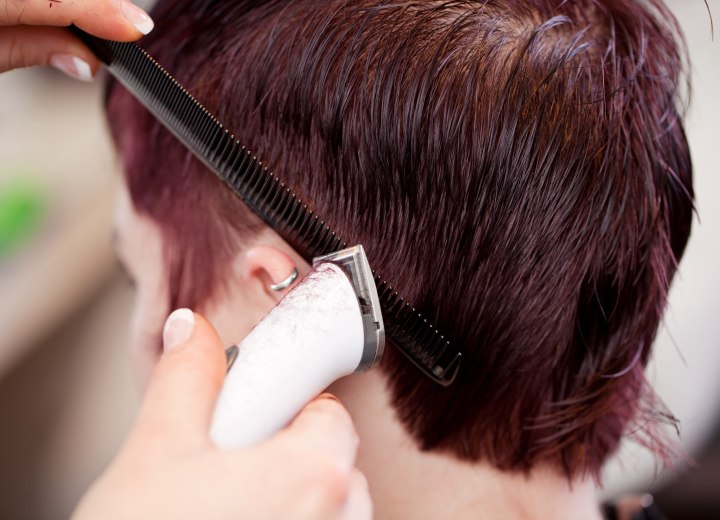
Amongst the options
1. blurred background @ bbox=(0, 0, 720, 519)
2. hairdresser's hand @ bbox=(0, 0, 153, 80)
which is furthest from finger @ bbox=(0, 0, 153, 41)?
blurred background @ bbox=(0, 0, 720, 519)

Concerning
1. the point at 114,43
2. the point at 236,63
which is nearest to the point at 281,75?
the point at 236,63

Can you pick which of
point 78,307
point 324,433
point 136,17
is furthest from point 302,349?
point 78,307

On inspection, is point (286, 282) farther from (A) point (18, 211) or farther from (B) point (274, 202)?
(A) point (18, 211)

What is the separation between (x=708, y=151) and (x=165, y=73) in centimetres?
93

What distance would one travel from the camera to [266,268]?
0.58 meters

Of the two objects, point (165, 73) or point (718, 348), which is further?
point (718, 348)

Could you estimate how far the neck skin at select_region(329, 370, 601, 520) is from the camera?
601mm

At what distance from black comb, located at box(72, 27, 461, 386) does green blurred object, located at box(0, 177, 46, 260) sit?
0.74 meters

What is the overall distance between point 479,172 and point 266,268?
187mm

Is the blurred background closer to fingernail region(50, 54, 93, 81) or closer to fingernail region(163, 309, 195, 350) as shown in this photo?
fingernail region(50, 54, 93, 81)

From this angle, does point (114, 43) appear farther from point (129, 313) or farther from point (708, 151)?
point (708, 151)

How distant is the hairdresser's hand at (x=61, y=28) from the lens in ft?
1.90

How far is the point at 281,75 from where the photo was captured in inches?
22.2

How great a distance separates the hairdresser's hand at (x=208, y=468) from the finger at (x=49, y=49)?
352 mm
